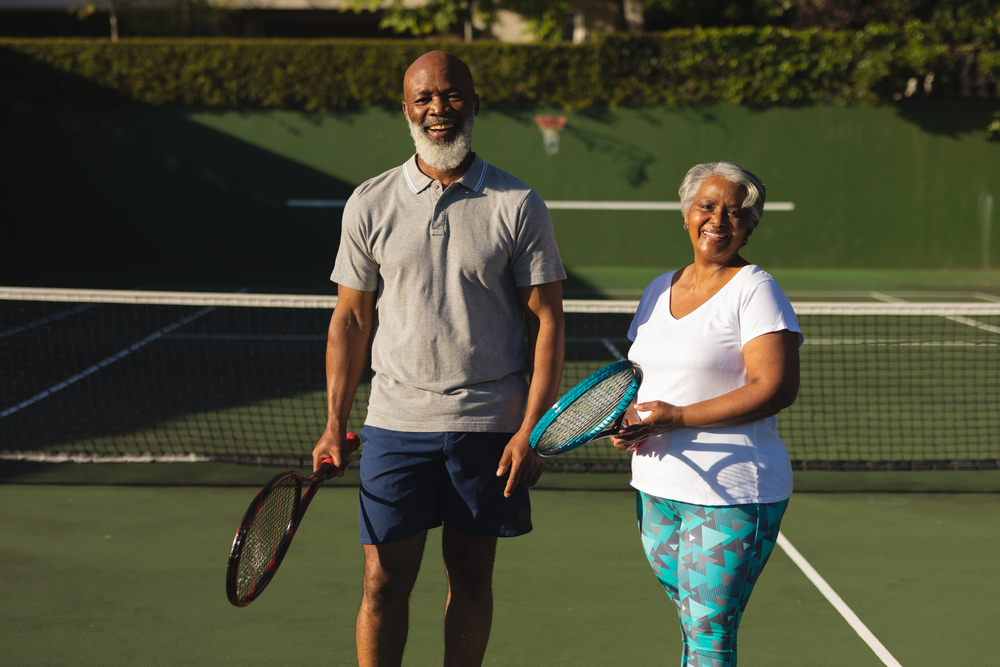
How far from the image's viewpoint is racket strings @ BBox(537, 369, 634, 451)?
2195 mm

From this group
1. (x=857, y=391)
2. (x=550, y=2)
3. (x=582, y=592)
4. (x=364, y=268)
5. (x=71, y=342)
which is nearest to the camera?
(x=364, y=268)

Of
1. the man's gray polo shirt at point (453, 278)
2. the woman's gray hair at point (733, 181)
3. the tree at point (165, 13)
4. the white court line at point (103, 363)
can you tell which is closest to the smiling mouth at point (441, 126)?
the man's gray polo shirt at point (453, 278)

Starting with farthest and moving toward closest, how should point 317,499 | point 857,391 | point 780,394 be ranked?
point 857,391
point 317,499
point 780,394

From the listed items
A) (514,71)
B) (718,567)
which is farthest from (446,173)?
(514,71)

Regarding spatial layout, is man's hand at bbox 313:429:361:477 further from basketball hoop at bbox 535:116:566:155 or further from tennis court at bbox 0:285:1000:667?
basketball hoop at bbox 535:116:566:155

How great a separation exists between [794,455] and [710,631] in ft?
12.6

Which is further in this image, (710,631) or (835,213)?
(835,213)

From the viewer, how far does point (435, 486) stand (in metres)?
2.42

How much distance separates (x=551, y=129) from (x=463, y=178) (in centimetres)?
1429

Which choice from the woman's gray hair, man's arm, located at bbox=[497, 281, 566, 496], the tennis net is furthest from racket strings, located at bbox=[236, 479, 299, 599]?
the tennis net

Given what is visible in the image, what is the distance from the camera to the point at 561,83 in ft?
52.5

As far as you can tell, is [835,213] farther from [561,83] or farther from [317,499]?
[317,499]

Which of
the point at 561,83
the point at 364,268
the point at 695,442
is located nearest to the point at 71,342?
the point at 364,268

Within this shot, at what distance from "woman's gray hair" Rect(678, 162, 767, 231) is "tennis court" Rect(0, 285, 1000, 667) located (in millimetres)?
1729
